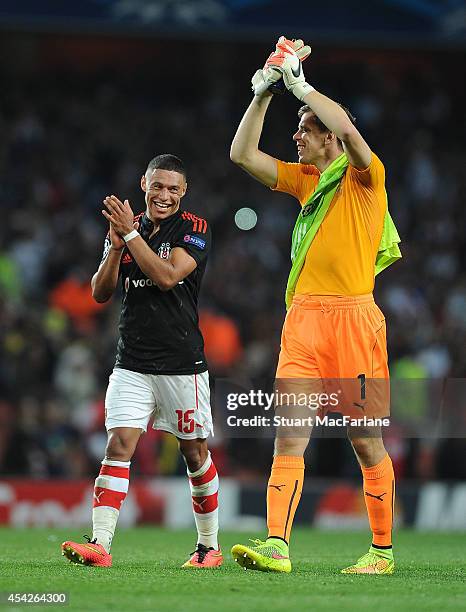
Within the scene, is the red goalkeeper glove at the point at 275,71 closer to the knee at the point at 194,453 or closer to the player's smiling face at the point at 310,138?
the player's smiling face at the point at 310,138

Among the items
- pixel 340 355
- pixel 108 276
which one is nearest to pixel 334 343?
pixel 340 355

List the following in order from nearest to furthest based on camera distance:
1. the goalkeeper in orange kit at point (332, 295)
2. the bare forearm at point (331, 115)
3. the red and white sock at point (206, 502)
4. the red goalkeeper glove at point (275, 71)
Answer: the bare forearm at point (331, 115) < the goalkeeper in orange kit at point (332, 295) < the red goalkeeper glove at point (275, 71) < the red and white sock at point (206, 502)

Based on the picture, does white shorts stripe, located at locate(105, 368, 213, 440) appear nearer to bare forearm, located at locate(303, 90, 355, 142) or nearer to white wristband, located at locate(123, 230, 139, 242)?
white wristband, located at locate(123, 230, 139, 242)

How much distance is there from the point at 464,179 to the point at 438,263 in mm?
2001

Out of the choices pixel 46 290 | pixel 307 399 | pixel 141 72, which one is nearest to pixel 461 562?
pixel 307 399

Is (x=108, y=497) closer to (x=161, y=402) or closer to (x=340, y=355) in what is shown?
(x=161, y=402)

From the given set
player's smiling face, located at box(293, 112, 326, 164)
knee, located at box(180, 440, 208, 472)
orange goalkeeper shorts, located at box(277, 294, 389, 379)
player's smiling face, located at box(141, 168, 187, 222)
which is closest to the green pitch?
knee, located at box(180, 440, 208, 472)

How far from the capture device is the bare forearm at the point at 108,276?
634cm

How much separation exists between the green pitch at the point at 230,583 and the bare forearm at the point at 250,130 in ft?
7.32

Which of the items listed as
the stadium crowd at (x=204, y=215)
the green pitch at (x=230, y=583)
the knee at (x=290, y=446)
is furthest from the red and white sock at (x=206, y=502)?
the stadium crowd at (x=204, y=215)

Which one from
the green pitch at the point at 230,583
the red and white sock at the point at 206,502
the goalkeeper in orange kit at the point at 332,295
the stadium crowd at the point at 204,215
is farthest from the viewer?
the stadium crowd at the point at 204,215

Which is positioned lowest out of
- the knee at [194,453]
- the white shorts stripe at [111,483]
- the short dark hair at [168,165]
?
the white shorts stripe at [111,483]

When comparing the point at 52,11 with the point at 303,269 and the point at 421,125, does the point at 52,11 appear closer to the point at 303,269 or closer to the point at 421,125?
the point at 421,125

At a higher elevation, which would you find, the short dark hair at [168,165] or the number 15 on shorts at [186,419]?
the short dark hair at [168,165]
